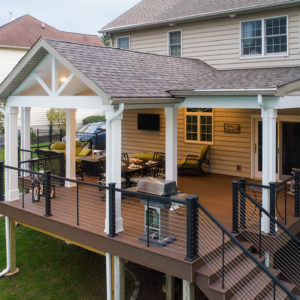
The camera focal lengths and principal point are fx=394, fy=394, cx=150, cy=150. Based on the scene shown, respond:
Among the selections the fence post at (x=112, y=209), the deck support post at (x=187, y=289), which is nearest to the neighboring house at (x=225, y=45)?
the fence post at (x=112, y=209)

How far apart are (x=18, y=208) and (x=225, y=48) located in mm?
8317

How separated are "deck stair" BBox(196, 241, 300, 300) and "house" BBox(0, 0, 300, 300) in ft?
0.07

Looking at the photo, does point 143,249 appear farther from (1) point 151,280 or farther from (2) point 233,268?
(1) point 151,280

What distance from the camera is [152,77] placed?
376 inches

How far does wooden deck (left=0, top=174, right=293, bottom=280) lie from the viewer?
677 cm

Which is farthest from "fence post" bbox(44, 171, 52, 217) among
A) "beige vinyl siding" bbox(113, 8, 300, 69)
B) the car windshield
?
the car windshield

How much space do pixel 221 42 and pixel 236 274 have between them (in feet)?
28.7

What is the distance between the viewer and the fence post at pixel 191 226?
6.35m

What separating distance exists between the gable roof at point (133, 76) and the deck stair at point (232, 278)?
3183 mm

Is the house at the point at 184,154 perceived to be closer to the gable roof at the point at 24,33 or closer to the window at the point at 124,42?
the window at the point at 124,42

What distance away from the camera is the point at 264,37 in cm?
1228

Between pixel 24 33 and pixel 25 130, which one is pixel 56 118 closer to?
pixel 24 33

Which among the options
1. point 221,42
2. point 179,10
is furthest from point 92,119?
point 221,42

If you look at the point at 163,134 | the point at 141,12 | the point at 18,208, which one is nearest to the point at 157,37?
the point at 141,12
